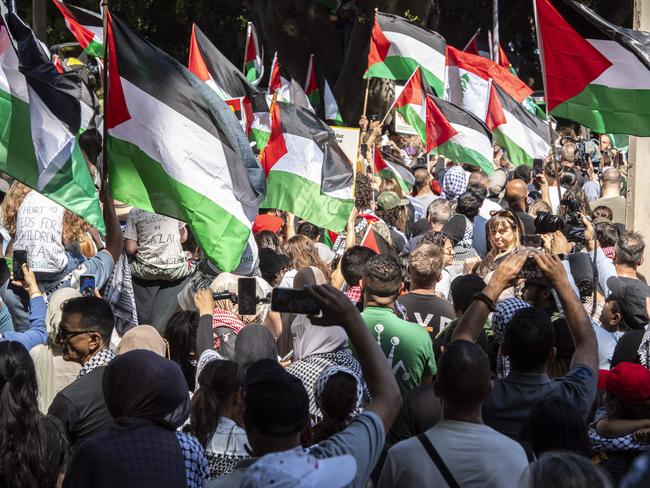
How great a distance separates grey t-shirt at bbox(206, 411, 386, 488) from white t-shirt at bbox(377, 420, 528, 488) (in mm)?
427

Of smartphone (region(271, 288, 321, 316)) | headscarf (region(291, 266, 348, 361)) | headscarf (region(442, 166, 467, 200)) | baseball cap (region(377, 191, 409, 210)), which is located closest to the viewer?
smartphone (region(271, 288, 321, 316))

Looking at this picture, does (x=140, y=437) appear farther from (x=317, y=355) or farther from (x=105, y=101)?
(x=105, y=101)

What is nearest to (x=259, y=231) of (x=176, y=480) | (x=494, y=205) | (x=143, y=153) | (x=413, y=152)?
(x=494, y=205)

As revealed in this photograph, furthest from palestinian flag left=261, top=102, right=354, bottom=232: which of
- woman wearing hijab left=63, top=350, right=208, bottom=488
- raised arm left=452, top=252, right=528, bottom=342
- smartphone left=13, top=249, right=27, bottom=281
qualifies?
woman wearing hijab left=63, top=350, right=208, bottom=488

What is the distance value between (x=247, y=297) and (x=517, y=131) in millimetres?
9845

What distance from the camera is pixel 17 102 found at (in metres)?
7.00

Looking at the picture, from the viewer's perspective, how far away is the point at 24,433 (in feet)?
13.9

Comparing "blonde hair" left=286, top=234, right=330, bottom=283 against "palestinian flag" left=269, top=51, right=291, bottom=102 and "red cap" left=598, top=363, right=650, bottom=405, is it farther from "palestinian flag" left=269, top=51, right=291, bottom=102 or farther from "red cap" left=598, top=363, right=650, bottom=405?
"palestinian flag" left=269, top=51, right=291, bottom=102

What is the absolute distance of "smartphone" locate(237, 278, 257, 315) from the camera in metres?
4.91

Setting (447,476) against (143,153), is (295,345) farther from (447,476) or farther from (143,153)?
(447,476)

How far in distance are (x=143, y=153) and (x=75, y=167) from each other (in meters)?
0.44

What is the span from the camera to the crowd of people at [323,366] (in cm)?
368

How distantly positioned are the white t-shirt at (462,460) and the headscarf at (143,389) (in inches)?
30.8

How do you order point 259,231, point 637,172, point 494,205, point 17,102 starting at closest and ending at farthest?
point 17,102 → point 637,172 → point 259,231 → point 494,205
